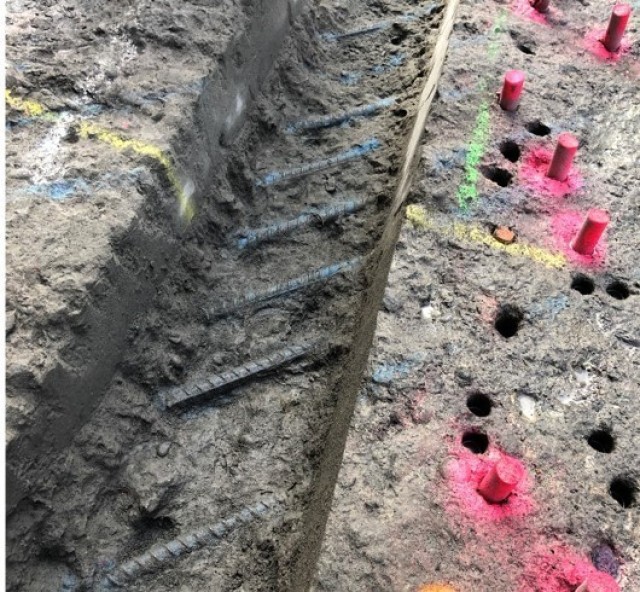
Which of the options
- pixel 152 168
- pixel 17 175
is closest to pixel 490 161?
pixel 152 168

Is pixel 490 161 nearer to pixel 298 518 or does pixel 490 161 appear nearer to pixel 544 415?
pixel 544 415

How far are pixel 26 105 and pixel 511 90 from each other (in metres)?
1.94

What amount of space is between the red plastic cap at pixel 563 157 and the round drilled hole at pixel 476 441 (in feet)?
3.96

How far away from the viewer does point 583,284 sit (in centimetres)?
267

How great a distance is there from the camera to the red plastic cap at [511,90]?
307 centimetres

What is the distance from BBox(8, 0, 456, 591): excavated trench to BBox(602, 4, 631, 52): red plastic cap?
0.93 metres

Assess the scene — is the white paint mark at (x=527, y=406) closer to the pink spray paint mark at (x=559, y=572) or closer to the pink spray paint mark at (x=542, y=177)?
the pink spray paint mark at (x=559, y=572)

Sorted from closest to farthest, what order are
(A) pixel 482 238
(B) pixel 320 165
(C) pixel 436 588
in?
(C) pixel 436 588, (A) pixel 482 238, (B) pixel 320 165

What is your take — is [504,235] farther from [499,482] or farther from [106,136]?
[106,136]

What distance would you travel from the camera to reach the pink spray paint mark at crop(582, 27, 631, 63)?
3502 mm

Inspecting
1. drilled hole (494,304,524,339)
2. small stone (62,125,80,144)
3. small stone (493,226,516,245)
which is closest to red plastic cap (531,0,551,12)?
small stone (493,226,516,245)

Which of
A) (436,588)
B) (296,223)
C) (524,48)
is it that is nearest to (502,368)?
(436,588)

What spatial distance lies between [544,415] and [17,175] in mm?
1903

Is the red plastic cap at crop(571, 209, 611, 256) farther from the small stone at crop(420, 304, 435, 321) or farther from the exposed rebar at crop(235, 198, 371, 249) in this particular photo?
the exposed rebar at crop(235, 198, 371, 249)
